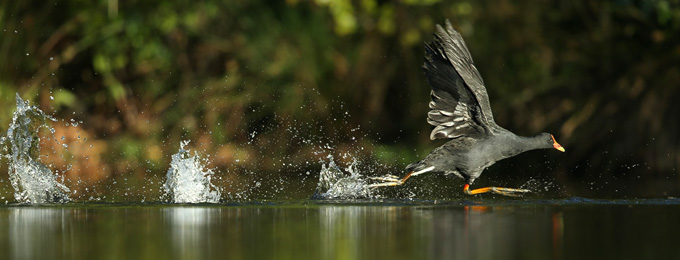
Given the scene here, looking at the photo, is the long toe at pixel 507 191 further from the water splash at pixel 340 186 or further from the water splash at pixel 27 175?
the water splash at pixel 27 175

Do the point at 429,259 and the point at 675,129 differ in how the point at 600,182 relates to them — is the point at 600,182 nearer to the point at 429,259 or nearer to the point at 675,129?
the point at 675,129

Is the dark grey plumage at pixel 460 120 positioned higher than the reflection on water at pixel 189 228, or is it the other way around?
the dark grey plumage at pixel 460 120

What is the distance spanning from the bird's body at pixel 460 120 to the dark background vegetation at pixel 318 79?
12.2ft

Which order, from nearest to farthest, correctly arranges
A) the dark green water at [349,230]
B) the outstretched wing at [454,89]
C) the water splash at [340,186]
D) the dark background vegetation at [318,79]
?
the dark green water at [349,230] < the outstretched wing at [454,89] < the water splash at [340,186] < the dark background vegetation at [318,79]

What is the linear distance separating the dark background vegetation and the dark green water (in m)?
4.44

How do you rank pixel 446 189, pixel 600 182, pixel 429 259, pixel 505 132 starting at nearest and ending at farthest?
pixel 429 259 < pixel 505 132 < pixel 446 189 < pixel 600 182

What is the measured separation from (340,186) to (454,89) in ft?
5.36

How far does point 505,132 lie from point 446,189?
1882 millimetres

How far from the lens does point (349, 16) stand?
1451 cm

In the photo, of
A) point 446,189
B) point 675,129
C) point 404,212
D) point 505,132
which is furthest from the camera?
point 675,129

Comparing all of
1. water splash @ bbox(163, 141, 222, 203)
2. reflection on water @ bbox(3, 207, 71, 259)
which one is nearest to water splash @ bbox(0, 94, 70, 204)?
reflection on water @ bbox(3, 207, 71, 259)

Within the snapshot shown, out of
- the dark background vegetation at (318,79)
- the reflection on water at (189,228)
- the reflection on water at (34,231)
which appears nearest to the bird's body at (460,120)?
the reflection on water at (189,228)

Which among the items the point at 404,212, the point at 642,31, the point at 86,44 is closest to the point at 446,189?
the point at 404,212

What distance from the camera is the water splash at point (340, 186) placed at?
1014 cm
